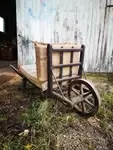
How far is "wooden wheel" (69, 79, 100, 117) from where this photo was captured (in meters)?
2.86

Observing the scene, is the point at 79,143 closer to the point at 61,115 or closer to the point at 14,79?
the point at 61,115

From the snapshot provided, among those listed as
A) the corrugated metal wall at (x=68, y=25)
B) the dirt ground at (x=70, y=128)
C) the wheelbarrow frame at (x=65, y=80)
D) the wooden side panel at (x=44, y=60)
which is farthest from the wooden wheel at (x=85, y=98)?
the corrugated metal wall at (x=68, y=25)

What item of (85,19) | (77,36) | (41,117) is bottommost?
(41,117)

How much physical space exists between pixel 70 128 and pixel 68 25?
3.25m

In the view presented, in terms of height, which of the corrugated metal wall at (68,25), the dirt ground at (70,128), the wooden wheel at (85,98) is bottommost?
the dirt ground at (70,128)

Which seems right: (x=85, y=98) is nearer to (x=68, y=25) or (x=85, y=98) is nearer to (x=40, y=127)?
(x=40, y=127)

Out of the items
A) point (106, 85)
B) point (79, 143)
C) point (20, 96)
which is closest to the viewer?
point (79, 143)

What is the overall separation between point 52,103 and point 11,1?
23.6 feet

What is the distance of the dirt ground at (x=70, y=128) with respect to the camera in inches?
94.2

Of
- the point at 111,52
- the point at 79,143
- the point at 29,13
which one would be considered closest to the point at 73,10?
the point at 29,13

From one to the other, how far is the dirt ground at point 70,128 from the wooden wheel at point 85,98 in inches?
5.6

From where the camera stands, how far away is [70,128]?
8.79 ft

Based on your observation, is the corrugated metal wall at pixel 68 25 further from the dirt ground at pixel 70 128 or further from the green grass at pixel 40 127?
the green grass at pixel 40 127

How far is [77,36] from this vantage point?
5.27 metres
